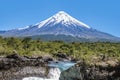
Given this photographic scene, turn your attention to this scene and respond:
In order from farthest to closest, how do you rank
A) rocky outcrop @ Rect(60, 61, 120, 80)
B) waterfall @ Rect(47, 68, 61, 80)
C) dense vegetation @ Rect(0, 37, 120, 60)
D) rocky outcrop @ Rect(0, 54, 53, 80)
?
dense vegetation @ Rect(0, 37, 120, 60)
rocky outcrop @ Rect(0, 54, 53, 80)
waterfall @ Rect(47, 68, 61, 80)
rocky outcrop @ Rect(60, 61, 120, 80)

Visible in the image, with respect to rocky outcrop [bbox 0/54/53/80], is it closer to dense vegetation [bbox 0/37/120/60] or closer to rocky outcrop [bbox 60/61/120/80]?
rocky outcrop [bbox 60/61/120/80]

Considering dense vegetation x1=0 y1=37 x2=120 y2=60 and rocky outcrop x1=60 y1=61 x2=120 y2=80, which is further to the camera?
dense vegetation x1=0 y1=37 x2=120 y2=60

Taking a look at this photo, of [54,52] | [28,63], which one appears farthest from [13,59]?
[54,52]

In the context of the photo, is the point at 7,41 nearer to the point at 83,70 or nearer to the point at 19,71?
the point at 19,71

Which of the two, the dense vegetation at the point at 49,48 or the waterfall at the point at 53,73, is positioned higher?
the dense vegetation at the point at 49,48

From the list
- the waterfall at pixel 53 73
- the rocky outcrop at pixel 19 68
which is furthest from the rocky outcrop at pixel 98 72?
the rocky outcrop at pixel 19 68

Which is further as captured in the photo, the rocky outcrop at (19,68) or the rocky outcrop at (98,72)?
the rocky outcrop at (19,68)

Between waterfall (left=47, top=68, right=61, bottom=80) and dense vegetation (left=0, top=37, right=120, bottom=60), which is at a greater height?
dense vegetation (left=0, top=37, right=120, bottom=60)

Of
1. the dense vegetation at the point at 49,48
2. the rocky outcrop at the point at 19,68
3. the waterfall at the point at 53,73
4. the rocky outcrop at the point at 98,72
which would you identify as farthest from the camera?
the dense vegetation at the point at 49,48

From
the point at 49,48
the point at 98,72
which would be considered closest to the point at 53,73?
the point at 98,72

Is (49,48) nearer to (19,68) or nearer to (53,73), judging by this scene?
(19,68)

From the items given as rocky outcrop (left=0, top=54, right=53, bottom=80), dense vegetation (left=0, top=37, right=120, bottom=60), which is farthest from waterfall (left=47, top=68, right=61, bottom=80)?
dense vegetation (left=0, top=37, right=120, bottom=60)

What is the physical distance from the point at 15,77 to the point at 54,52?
252 feet

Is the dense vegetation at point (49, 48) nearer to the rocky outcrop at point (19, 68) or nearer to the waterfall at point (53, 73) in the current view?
the rocky outcrop at point (19, 68)
